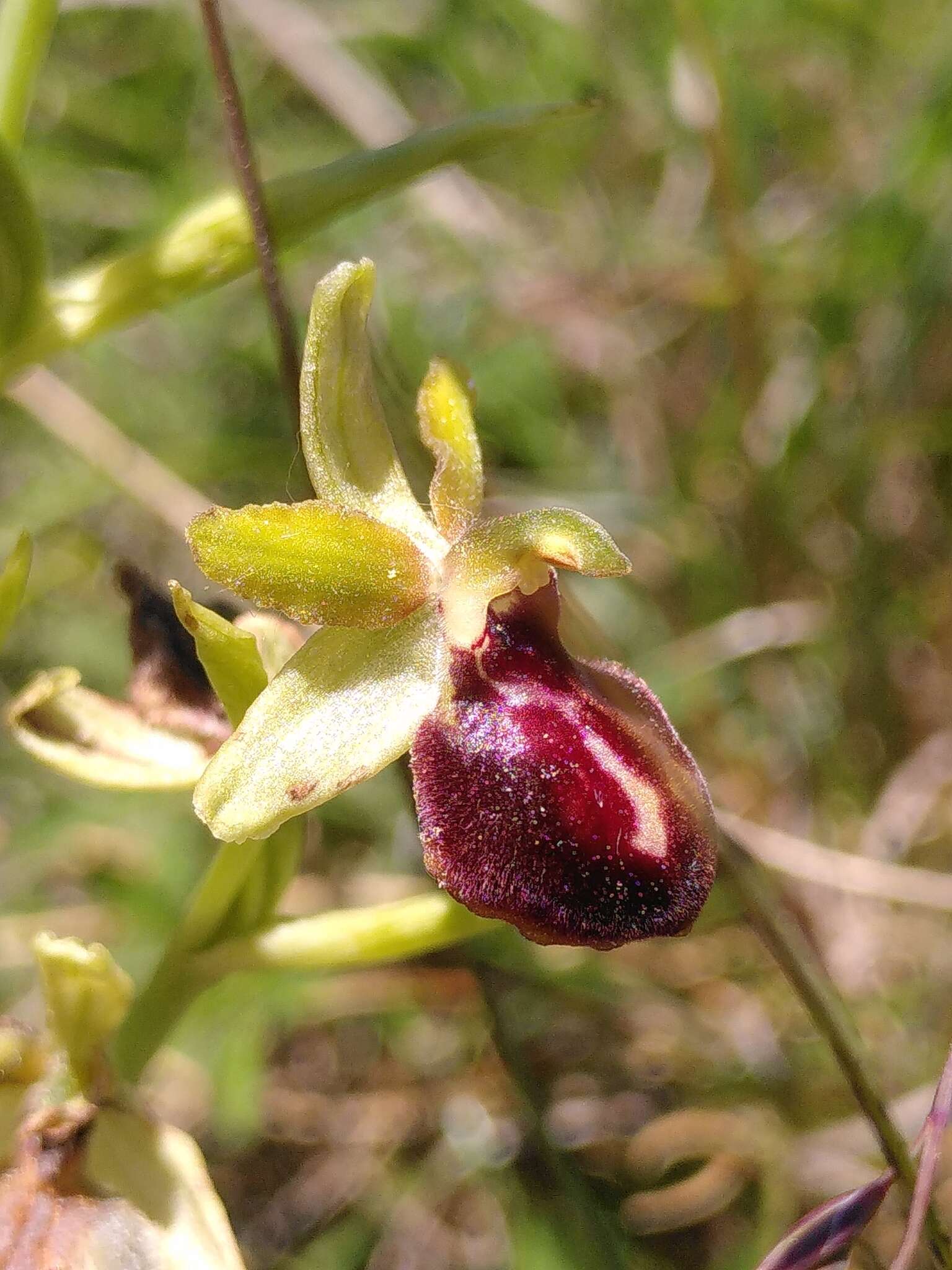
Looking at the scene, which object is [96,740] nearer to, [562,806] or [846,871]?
[562,806]

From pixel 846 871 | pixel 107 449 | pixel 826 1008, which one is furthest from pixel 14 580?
pixel 846 871

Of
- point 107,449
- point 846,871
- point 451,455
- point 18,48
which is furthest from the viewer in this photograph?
point 107,449

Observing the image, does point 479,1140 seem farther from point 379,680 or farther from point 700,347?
point 700,347

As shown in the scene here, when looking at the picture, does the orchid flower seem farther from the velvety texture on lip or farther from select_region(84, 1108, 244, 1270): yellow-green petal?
select_region(84, 1108, 244, 1270): yellow-green petal

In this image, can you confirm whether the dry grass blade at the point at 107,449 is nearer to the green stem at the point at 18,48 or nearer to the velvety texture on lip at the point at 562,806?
the green stem at the point at 18,48

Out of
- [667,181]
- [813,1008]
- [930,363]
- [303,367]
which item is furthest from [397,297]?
[813,1008]
